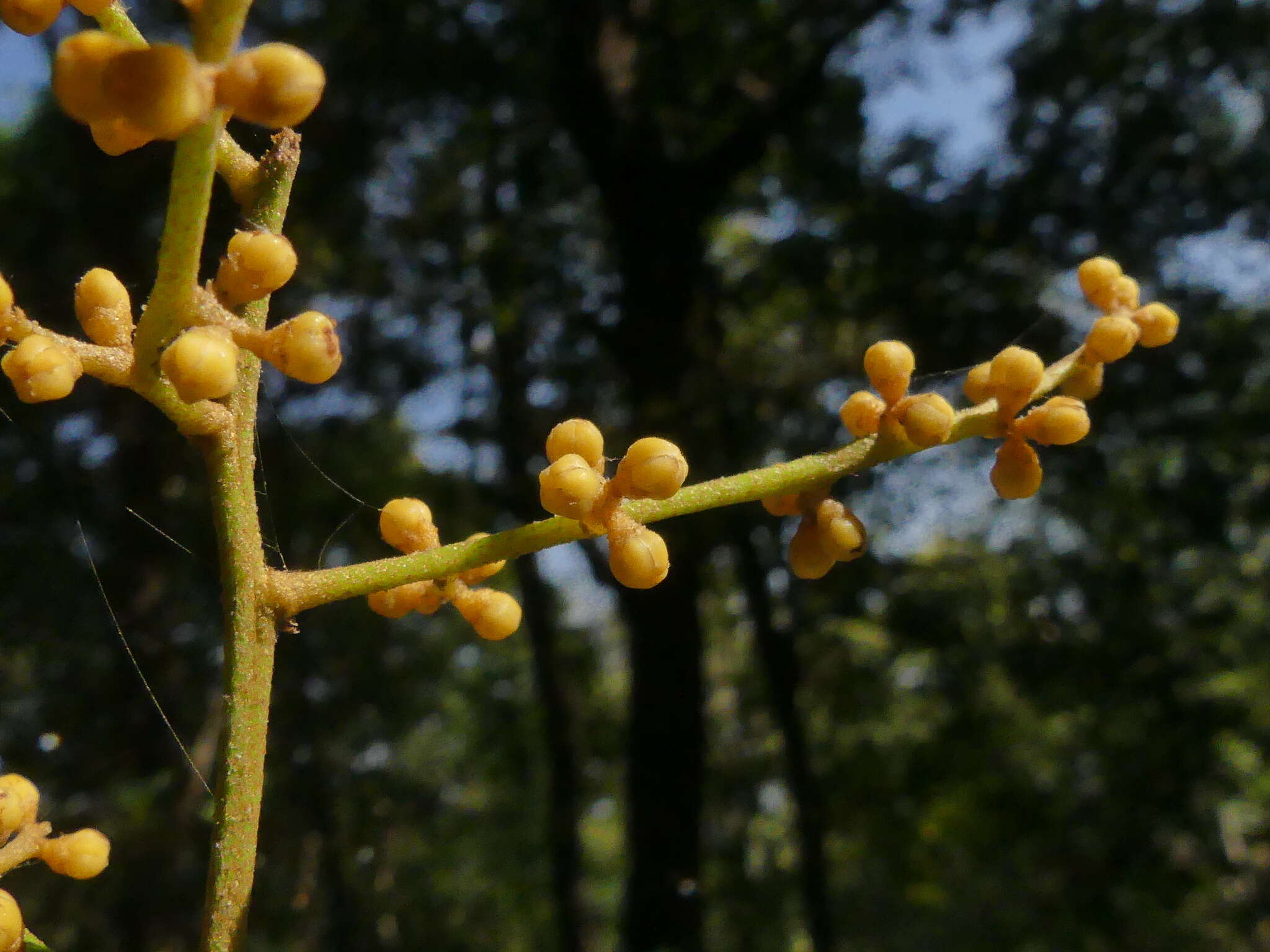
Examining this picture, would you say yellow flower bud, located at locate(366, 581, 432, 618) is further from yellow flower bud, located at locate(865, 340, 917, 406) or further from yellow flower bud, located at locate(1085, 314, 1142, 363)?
yellow flower bud, located at locate(1085, 314, 1142, 363)

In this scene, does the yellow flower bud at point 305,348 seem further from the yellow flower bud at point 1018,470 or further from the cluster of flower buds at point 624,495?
the yellow flower bud at point 1018,470

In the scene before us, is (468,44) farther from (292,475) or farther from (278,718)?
(278,718)

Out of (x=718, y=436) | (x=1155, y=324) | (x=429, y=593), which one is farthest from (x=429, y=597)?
(x=718, y=436)

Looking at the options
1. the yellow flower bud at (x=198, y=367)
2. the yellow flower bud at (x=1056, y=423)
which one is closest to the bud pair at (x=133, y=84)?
the yellow flower bud at (x=198, y=367)

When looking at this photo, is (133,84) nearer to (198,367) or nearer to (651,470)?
(198,367)

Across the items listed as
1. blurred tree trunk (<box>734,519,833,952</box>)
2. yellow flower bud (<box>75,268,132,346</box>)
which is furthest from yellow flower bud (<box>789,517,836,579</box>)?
blurred tree trunk (<box>734,519,833,952</box>)

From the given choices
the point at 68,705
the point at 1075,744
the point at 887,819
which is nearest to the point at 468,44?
the point at 68,705
